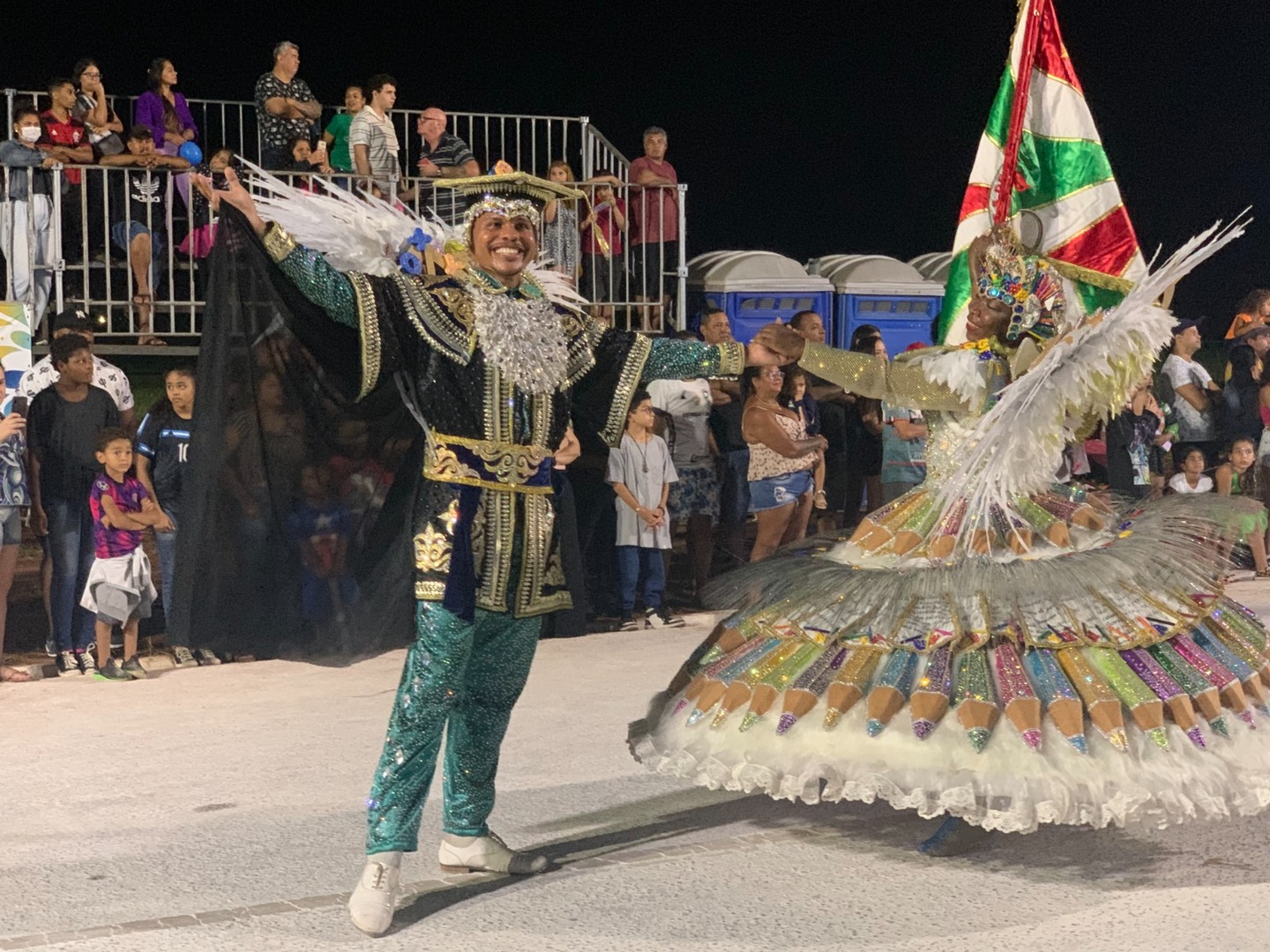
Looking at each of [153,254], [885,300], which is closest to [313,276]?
[153,254]

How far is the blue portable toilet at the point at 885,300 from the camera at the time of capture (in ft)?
41.4

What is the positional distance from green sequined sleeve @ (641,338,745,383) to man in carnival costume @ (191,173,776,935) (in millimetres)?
221

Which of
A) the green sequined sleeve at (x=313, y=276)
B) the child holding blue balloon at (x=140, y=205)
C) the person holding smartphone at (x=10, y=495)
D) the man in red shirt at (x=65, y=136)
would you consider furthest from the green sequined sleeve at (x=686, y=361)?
the man in red shirt at (x=65, y=136)

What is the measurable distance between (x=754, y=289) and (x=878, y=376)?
725 centimetres

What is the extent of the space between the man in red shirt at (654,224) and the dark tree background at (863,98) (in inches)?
97.5

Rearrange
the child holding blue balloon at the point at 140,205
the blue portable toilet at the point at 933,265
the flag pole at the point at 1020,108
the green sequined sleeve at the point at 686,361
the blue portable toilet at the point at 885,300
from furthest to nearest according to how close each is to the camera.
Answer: the blue portable toilet at the point at 933,265 → the blue portable toilet at the point at 885,300 → the child holding blue balloon at the point at 140,205 → the flag pole at the point at 1020,108 → the green sequined sleeve at the point at 686,361

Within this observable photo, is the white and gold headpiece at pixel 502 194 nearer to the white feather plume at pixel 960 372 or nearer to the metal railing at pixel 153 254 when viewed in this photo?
the white feather plume at pixel 960 372

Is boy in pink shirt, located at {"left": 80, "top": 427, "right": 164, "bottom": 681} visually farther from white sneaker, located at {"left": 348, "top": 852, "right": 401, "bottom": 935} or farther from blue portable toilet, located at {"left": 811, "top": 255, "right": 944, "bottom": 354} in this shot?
blue portable toilet, located at {"left": 811, "top": 255, "right": 944, "bottom": 354}

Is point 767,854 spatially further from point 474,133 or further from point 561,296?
point 474,133

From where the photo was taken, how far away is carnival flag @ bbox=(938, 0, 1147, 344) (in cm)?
618

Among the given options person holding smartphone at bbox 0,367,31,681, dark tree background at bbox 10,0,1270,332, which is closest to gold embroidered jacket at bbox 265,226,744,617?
person holding smartphone at bbox 0,367,31,681

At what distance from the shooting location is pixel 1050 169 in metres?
6.35

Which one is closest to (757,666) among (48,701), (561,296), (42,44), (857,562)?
(857,562)

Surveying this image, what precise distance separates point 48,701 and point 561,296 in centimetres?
320
